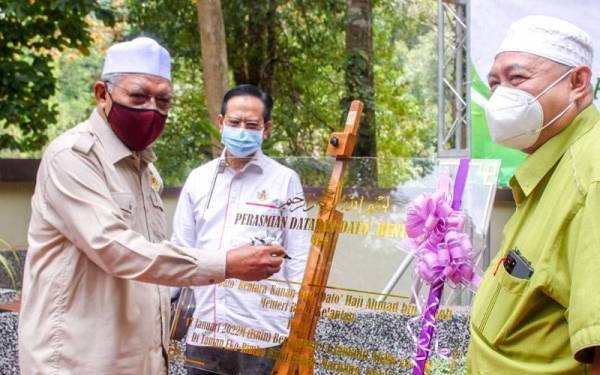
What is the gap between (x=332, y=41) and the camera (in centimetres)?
1198

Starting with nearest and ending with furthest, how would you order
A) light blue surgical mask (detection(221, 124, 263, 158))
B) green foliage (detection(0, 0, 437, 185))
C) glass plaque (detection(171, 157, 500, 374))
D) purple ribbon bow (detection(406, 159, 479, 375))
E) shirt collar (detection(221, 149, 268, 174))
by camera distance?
purple ribbon bow (detection(406, 159, 479, 375)), glass plaque (detection(171, 157, 500, 374)), shirt collar (detection(221, 149, 268, 174)), light blue surgical mask (detection(221, 124, 263, 158)), green foliage (detection(0, 0, 437, 185))

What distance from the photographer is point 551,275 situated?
1687 mm

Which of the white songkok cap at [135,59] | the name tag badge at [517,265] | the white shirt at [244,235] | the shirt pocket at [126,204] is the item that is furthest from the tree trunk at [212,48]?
the name tag badge at [517,265]

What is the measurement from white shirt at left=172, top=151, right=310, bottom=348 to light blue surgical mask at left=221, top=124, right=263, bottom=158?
0.17 ft

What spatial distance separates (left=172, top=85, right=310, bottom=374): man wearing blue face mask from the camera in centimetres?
Result: 312

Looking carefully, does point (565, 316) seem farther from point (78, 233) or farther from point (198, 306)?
point (198, 306)

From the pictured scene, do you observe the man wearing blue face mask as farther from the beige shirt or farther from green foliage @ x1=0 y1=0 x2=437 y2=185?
green foliage @ x1=0 y1=0 x2=437 y2=185

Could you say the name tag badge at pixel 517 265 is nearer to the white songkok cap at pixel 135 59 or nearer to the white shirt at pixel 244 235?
the white shirt at pixel 244 235

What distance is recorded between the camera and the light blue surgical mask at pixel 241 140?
11.4 ft

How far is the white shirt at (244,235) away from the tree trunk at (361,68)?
7.36 meters

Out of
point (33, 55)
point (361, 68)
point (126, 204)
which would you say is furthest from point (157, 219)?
point (361, 68)

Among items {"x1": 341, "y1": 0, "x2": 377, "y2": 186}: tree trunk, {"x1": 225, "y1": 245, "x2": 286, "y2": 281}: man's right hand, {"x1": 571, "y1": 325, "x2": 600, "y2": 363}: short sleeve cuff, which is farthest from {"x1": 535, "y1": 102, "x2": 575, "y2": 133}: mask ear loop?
{"x1": 341, "y1": 0, "x2": 377, "y2": 186}: tree trunk

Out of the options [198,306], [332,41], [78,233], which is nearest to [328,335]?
[198,306]

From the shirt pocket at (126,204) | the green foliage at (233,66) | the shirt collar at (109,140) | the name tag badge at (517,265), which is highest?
the name tag badge at (517,265)
